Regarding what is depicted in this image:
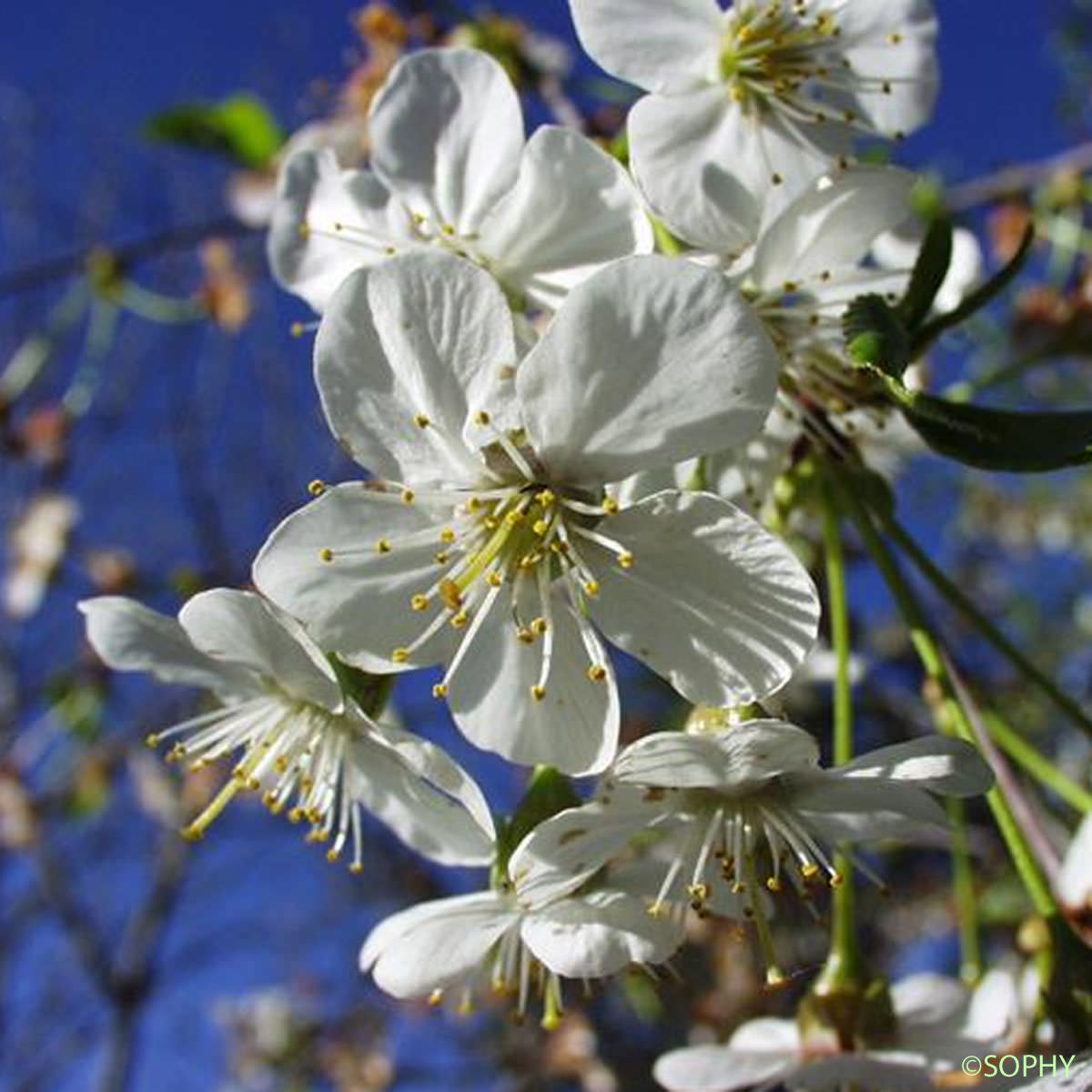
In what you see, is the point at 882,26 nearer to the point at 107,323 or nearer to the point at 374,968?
the point at 374,968

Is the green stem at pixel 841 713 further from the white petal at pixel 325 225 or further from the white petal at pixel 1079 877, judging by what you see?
the white petal at pixel 325 225

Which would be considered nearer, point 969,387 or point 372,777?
point 372,777

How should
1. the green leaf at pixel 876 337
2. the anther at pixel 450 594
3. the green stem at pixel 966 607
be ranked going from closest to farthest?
the green leaf at pixel 876 337 → the anther at pixel 450 594 → the green stem at pixel 966 607

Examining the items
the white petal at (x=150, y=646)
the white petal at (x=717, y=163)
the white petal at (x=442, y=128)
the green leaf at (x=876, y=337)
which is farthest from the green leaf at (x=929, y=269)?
the white petal at (x=150, y=646)

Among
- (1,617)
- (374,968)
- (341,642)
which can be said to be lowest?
(1,617)

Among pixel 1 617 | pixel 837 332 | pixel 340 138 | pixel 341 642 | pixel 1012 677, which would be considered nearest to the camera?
pixel 341 642

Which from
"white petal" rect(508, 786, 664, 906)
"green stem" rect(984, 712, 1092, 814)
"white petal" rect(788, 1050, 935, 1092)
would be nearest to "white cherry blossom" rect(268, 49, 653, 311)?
"white petal" rect(508, 786, 664, 906)

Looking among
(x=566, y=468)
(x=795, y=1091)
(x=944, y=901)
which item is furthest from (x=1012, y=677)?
(x=566, y=468)
